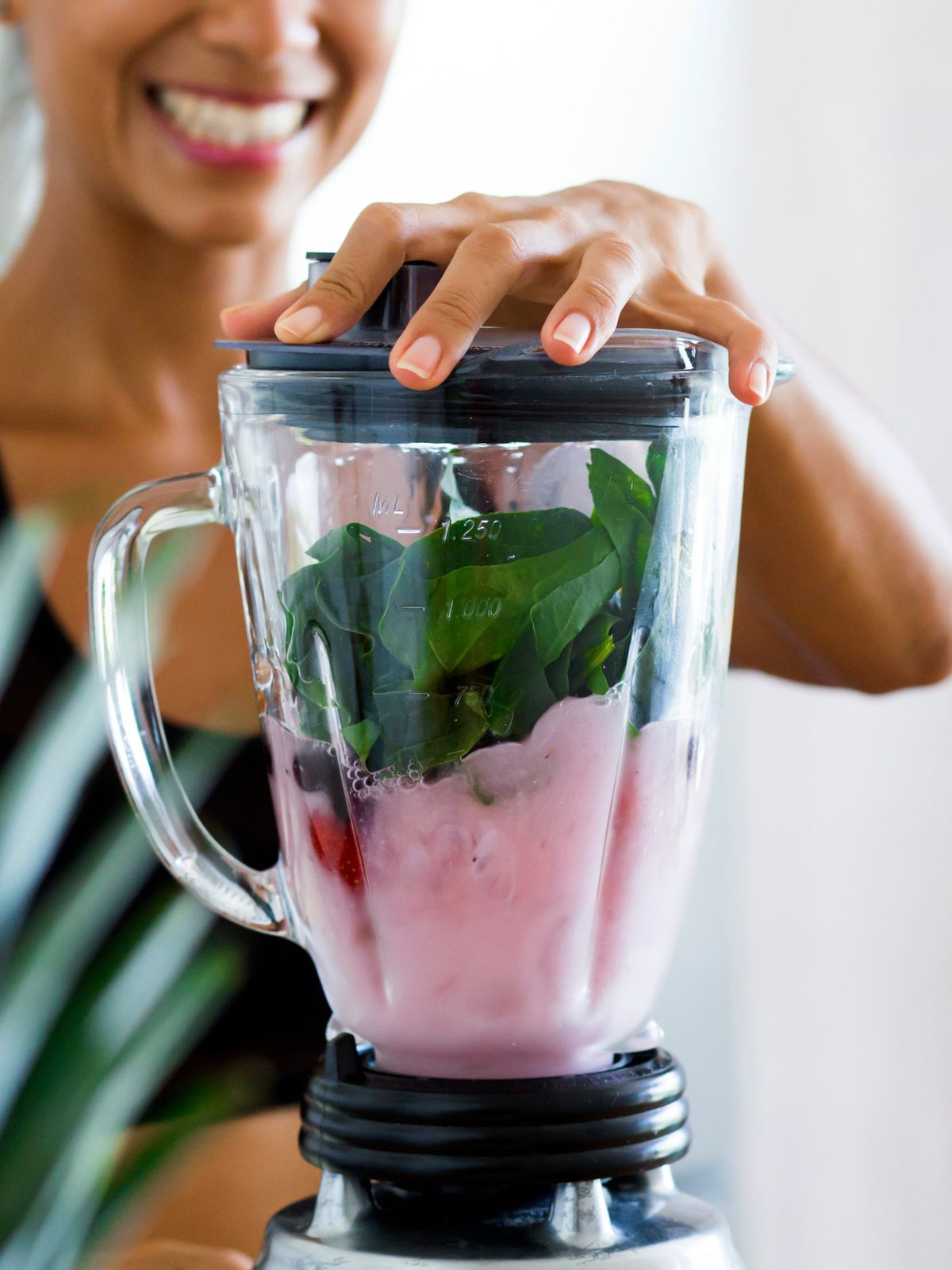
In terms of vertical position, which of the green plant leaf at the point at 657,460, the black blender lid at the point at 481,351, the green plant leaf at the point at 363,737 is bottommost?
the green plant leaf at the point at 363,737

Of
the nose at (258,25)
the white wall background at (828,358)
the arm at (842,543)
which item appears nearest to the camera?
the arm at (842,543)

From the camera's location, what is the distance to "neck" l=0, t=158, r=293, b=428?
0.98m

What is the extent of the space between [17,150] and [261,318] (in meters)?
0.76

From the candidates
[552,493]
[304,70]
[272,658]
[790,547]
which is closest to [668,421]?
[552,493]

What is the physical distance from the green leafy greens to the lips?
540 millimetres

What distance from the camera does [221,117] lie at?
2.77 ft

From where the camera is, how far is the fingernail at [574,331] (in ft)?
1.18

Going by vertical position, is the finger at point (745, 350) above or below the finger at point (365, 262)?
below

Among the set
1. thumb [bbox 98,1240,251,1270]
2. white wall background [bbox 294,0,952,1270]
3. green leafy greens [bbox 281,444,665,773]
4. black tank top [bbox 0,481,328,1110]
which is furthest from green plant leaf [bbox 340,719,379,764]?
white wall background [bbox 294,0,952,1270]

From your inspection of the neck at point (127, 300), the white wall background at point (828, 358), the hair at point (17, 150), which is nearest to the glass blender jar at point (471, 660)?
the neck at point (127, 300)

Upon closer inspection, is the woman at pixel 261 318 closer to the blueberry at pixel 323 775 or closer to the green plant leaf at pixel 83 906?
the green plant leaf at pixel 83 906

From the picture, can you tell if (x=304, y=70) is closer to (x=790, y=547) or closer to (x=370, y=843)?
(x=790, y=547)

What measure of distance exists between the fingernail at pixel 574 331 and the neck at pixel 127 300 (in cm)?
64

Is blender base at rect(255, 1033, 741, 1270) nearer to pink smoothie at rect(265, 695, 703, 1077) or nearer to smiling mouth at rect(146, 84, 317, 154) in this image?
pink smoothie at rect(265, 695, 703, 1077)
